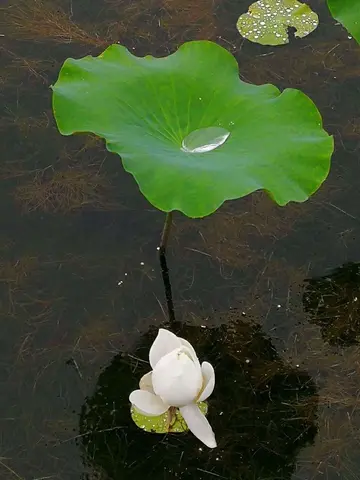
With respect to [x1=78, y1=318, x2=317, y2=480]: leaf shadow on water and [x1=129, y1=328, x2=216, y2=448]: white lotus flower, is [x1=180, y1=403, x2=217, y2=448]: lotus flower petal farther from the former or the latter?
[x1=78, y1=318, x2=317, y2=480]: leaf shadow on water

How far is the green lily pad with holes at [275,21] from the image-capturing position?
3.25 meters

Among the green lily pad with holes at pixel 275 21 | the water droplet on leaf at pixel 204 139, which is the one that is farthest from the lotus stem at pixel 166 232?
the green lily pad with holes at pixel 275 21

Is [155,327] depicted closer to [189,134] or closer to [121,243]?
[121,243]

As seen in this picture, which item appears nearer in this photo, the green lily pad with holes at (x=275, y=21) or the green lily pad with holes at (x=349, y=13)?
the green lily pad with holes at (x=349, y=13)

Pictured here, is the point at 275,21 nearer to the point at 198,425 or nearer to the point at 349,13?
the point at 349,13

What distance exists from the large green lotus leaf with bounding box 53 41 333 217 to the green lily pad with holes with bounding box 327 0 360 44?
37 cm

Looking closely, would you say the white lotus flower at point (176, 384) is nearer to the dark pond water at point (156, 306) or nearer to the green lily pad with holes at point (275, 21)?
the dark pond water at point (156, 306)

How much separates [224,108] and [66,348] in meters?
0.86

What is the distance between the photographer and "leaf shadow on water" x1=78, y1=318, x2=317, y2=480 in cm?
224

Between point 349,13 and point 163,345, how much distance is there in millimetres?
1219

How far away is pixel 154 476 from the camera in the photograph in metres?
2.22

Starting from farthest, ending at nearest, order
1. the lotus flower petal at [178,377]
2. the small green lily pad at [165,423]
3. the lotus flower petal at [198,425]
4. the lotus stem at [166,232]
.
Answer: the lotus stem at [166,232] → the small green lily pad at [165,423] → the lotus flower petal at [198,425] → the lotus flower petal at [178,377]

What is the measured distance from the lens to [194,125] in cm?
229

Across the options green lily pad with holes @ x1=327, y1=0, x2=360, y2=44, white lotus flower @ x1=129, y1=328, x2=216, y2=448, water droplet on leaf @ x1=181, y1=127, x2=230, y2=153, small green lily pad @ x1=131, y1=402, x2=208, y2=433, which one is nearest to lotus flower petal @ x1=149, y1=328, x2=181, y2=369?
white lotus flower @ x1=129, y1=328, x2=216, y2=448
